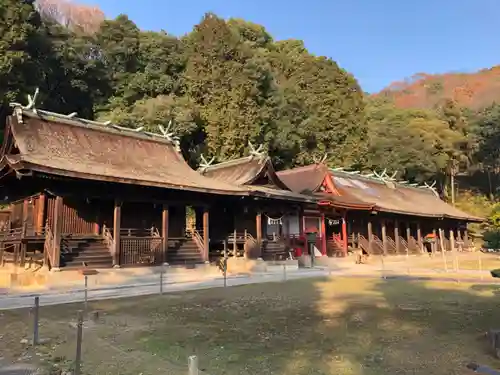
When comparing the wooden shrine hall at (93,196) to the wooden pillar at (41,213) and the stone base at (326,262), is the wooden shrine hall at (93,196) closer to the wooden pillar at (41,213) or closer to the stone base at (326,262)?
the wooden pillar at (41,213)

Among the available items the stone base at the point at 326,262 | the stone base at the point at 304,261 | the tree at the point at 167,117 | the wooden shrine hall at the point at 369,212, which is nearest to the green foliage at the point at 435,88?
the wooden shrine hall at the point at 369,212

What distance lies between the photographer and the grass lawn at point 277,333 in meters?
5.80

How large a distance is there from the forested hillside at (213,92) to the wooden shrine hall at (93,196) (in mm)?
13515

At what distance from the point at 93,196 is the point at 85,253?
2319mm

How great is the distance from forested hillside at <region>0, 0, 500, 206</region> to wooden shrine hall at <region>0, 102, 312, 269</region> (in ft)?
44.3

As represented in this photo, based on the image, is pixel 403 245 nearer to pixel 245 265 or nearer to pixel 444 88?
pixel 245 265

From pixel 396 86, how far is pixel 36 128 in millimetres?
144670

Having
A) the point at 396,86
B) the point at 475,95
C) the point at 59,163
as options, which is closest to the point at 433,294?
the point at 59,163

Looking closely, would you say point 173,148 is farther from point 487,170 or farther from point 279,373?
point 487,170

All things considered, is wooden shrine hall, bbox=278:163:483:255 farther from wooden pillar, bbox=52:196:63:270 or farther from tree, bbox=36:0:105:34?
tree, bbox=36:0:105:34

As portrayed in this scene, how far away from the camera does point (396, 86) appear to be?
146250mm

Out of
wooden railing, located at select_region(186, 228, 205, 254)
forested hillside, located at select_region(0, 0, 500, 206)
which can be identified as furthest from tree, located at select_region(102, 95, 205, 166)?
wooden railing, located at select_region(186, 228, 205, 254)

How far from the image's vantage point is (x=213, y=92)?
38688mm

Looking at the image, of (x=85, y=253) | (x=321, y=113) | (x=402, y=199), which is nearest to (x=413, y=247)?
(x=402, y=199)
